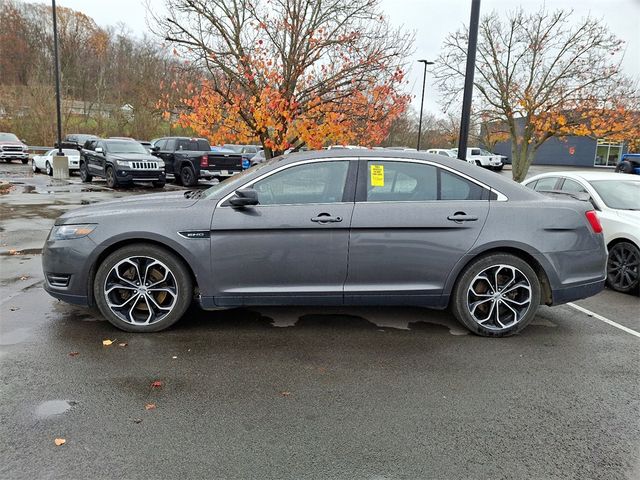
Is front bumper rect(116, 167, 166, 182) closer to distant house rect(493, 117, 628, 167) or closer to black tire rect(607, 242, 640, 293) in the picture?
black tire rect(607, 242, 640, 293)

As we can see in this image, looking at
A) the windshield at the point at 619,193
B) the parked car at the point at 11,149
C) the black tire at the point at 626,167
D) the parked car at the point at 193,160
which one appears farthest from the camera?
the parked car at the point at 11,149

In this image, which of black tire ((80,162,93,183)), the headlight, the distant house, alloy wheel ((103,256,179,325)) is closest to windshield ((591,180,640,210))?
alloy wheel ((103,256,179,325))

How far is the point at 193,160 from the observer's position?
715 inches

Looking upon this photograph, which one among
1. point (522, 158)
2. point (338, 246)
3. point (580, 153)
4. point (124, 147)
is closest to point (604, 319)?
point (338, 246)

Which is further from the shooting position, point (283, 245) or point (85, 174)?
point (85, 174)

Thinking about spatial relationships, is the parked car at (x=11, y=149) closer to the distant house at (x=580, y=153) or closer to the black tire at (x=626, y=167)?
the black tire at (x=626, y=167)

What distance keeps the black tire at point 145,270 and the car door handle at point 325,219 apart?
4.17 feet

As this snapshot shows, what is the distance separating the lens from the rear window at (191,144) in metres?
19.5

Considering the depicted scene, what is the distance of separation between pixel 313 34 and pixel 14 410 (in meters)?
8.52

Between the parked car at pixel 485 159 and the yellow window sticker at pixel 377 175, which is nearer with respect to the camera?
the yellow window sticker at pixel 377 175

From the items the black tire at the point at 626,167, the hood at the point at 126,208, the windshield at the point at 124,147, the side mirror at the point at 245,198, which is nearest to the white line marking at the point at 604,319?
the side mirror at the point at 245,198

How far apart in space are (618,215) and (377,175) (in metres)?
4.04

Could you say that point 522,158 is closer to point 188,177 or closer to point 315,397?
point 188,177

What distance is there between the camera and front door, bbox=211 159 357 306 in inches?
163
